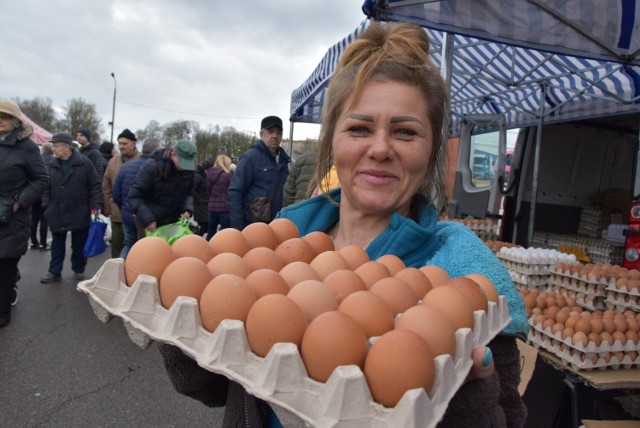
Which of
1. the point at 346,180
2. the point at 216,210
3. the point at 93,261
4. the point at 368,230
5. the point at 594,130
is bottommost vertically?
the point at 93,261

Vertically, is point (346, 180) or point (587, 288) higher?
point (346, 180)

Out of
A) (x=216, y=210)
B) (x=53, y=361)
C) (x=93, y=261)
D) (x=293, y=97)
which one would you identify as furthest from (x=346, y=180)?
(x=293, y=97)

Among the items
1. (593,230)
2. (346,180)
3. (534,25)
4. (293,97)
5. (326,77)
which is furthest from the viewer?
(293,97)

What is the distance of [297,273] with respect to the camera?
1.05m

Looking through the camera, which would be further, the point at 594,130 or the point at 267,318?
the point at 594,130

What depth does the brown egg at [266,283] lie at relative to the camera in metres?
0.93

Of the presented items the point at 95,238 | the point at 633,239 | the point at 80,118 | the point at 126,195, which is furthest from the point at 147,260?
the point at 80,118

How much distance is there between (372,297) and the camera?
2.93 ft

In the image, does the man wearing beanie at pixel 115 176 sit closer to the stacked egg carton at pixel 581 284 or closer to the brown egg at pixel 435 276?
the stacked egg carton at pixel 581 284

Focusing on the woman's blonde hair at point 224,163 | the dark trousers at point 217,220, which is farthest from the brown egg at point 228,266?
the woman's blonde hair at point 224,163

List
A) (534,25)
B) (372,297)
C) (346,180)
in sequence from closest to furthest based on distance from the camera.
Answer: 1. (372,297)
2. (346,180)
3. (534,25)

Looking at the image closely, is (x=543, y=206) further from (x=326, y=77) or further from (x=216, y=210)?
(x=216, y=210)

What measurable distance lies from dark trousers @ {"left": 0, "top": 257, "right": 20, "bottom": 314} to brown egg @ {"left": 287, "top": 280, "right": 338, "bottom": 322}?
4.84m

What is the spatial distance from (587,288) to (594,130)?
3.99 meters
